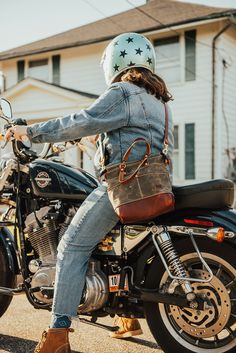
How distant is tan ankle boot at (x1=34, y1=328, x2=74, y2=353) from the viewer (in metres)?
2.98

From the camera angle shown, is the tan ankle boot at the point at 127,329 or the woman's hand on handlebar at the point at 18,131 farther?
the tan ankle boot at the point at 127,329

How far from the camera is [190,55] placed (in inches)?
624

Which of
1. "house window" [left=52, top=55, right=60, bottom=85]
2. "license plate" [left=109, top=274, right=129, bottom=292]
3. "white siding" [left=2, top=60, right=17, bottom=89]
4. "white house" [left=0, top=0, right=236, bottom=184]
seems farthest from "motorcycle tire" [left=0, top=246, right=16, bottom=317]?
"white siding" [left=2, top=60, right=17, bottom=89]

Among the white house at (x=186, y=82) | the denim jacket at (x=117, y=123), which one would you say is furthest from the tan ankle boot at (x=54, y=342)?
the white house at (x=186, y=82)

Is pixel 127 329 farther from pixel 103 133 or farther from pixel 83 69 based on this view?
pixel 83 69

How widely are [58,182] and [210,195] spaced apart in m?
1.00

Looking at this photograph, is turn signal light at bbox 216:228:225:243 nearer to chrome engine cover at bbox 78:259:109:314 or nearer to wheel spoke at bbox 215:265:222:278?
wheel spoke at bbox 215:265:222:278

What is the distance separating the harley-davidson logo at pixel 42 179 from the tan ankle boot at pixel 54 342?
36.4 inches

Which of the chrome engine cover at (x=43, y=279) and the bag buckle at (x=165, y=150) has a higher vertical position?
the bag buckle at (x=165, y=150)

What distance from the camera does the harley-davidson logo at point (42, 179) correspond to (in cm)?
339

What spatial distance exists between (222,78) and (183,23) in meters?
2.05

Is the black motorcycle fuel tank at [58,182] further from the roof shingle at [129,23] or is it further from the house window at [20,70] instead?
the house window at [20,70]

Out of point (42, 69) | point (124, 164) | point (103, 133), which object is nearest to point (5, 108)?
point (103, 133)

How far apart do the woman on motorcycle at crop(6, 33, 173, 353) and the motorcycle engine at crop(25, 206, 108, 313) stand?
5.4 inches
